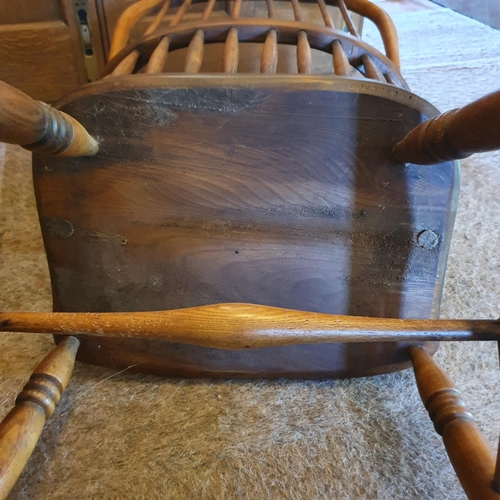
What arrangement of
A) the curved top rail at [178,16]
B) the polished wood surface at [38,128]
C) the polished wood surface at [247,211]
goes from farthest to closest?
the curved top rail at [178,16]
the polished wood surface at [247,211]
the polished wood surface at [38,128]

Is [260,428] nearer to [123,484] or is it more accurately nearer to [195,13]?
[123,484]

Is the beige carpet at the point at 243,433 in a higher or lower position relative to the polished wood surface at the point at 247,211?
lower

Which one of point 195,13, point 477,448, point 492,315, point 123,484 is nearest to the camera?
point 477,448

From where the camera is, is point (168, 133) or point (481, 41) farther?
point (481, 41)

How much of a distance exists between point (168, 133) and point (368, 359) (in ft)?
1.32

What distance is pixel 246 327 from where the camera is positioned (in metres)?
0.52

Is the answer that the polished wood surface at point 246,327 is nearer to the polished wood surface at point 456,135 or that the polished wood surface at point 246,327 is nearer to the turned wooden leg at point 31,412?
the turned wooden leg at point 31,412

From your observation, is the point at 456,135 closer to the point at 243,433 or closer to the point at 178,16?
the point at 243,433

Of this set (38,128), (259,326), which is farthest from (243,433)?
(38,128)

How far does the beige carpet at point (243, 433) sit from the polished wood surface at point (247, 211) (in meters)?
0.05

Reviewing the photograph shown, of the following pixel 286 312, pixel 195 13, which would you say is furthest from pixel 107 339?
pixel 195 13

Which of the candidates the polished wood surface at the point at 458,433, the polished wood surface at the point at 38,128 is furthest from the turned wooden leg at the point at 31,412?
the polished wood surface at the point at 458,433

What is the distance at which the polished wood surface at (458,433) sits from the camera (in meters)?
0.48

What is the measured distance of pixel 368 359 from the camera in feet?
2.30
